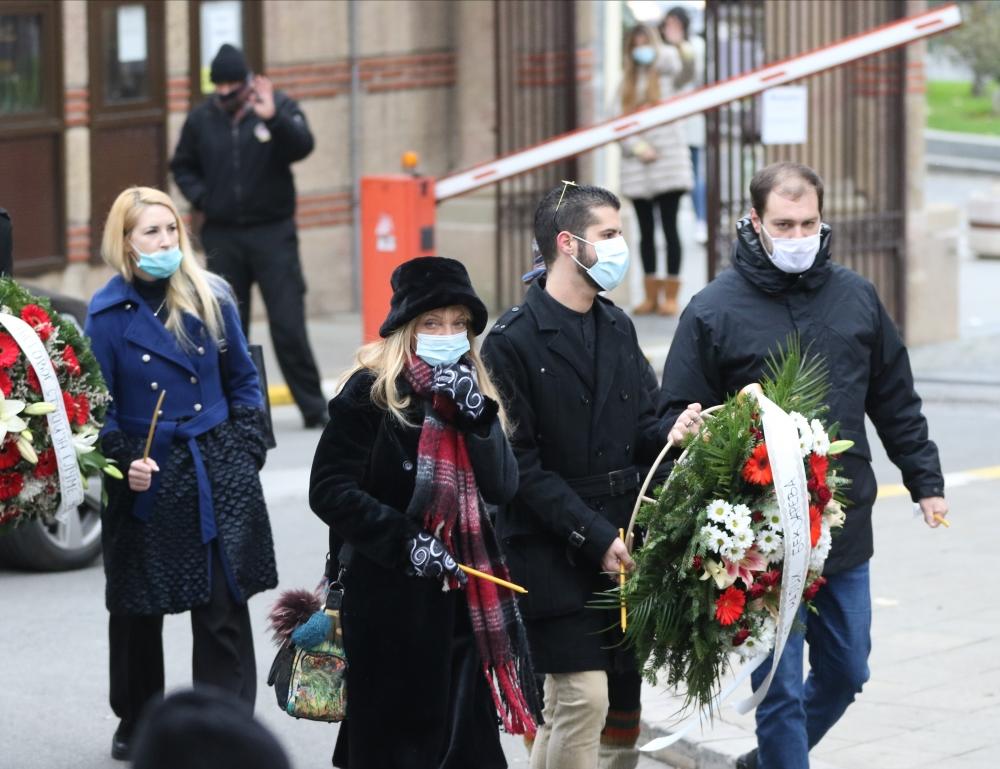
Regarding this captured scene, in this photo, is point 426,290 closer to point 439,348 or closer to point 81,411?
point 439,348

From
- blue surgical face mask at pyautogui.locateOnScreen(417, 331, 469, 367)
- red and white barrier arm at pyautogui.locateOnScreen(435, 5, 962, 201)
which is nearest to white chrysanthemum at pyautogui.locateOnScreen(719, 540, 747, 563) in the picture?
blue surgical face mask at pyautogui.locateOnScreen(417, 331, 469, 367)

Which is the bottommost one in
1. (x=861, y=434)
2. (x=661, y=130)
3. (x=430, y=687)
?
(x=430, y=687)

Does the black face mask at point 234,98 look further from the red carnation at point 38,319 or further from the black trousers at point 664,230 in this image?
the red carnation at point 38,319

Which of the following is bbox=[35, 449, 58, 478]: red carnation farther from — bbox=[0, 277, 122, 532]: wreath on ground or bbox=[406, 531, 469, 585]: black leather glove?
bbox=[406, 531, 469, 585]: black leather glove

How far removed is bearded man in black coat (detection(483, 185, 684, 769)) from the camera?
17.3 ft

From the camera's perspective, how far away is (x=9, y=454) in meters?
5.72

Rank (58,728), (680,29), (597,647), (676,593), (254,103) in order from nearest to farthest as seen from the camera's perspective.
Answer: (676,593) → (597,647) → (58,728) → (254,103) → (680,29)

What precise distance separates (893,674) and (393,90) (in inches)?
392

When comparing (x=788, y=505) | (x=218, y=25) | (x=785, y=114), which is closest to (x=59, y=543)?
(x=788, y=505)

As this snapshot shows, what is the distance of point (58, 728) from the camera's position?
6.82 m

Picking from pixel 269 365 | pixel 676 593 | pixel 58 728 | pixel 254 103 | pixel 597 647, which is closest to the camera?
pixel 676 593

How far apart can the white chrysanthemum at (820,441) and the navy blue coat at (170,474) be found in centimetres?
200

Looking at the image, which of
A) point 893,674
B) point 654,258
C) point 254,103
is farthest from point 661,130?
point 893,674

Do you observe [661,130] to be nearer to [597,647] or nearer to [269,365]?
[269,365]
